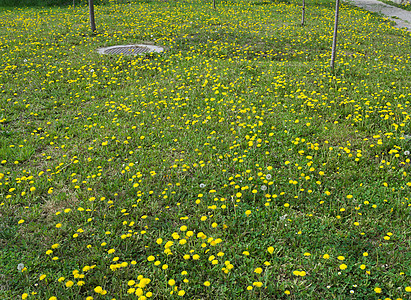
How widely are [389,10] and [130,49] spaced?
14.3 m

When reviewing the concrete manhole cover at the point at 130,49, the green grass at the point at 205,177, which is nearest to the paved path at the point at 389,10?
the green grass at the point at 205,177

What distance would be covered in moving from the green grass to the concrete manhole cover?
687 mm

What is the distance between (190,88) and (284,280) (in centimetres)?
452

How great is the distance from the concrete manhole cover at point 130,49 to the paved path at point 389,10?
9.71 meters

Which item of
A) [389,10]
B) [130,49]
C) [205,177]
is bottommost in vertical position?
[205,177]

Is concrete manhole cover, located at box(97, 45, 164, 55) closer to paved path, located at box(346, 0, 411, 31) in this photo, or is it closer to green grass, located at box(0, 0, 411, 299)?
green grass, located at box(0, 0, 411, 299)

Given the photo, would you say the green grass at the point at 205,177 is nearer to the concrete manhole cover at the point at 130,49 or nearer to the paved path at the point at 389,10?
the concrete manhole cover at the point at 130,49

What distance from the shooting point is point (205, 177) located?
165 inches

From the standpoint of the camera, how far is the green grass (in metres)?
2.94

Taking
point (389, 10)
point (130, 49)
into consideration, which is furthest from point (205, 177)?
point (389, 10)

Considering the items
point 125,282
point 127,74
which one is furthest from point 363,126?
point 127,74

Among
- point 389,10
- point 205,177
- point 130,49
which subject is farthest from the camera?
point 389,10

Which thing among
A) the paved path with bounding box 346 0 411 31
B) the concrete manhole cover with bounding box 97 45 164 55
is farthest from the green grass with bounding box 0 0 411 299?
the paved path with bounding box 346 0 411 31

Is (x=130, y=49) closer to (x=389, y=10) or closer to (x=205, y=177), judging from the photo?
(x=205, y=177)
